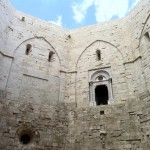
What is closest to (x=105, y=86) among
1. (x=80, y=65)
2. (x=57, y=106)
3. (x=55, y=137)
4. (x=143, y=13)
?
(x=80, y=65)

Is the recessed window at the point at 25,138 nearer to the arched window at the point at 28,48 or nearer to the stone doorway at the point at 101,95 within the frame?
the stone doorway at the point at 101,95

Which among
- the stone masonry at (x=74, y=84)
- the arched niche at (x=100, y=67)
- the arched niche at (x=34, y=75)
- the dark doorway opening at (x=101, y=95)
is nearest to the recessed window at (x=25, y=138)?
the stone masonry at (x=74, y=84)

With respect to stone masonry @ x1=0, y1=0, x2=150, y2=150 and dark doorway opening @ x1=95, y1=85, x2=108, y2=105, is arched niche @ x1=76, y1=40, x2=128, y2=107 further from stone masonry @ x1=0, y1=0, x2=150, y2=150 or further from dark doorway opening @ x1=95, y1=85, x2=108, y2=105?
dark doorway opening @ x1=95, y1=85, x2=108, y2=105

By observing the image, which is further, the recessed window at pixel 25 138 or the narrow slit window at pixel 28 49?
the narrow slit window at pixel 28 49

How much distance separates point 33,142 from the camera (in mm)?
8617

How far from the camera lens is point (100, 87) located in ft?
35.1

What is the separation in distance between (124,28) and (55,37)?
396 centimetres

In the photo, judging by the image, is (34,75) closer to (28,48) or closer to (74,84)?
(28,48)

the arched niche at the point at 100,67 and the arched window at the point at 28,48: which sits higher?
the arched window at the point at 28,48

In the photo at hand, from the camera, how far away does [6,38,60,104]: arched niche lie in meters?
9.56

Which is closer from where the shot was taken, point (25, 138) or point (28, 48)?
point (25, 138)

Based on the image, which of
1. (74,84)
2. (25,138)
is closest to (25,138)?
(25,138)

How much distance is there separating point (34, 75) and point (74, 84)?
80.6 inches

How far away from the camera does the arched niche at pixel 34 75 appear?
31.4 ft
